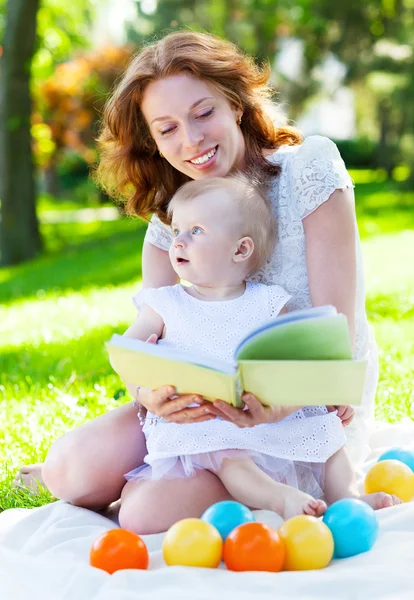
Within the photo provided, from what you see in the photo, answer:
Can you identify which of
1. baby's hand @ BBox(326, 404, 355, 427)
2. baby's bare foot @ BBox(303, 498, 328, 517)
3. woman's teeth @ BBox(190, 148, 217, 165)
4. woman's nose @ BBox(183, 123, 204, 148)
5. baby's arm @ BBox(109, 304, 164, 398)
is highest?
woman's nose @ BBox(183, 123, 204, 148)

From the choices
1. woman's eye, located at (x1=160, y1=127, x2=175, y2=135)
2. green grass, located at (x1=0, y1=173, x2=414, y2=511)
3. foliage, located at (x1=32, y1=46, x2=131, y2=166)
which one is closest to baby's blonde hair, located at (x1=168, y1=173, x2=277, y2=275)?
woman's eye, located at (x1=160, y1=127, x2=175, y2=135)

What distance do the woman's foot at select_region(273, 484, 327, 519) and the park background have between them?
0.98 meters

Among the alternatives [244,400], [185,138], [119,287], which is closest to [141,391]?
[244,400]

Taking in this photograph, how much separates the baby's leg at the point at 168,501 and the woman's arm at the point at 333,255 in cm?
68

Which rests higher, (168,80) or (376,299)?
(168,80)

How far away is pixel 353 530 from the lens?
219cm

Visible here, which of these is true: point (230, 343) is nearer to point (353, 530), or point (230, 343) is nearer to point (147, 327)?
point (147, 327)

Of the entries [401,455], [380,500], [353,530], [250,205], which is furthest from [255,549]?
[250,205]

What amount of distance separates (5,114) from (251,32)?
392 inches

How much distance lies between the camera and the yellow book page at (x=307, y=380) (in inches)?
80.9

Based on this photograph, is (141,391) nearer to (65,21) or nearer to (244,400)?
(244,400)

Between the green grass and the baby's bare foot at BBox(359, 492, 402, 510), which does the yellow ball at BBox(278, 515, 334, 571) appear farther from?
the green grass

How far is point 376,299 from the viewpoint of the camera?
6402mm

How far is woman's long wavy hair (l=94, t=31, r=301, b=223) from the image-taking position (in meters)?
2.93
